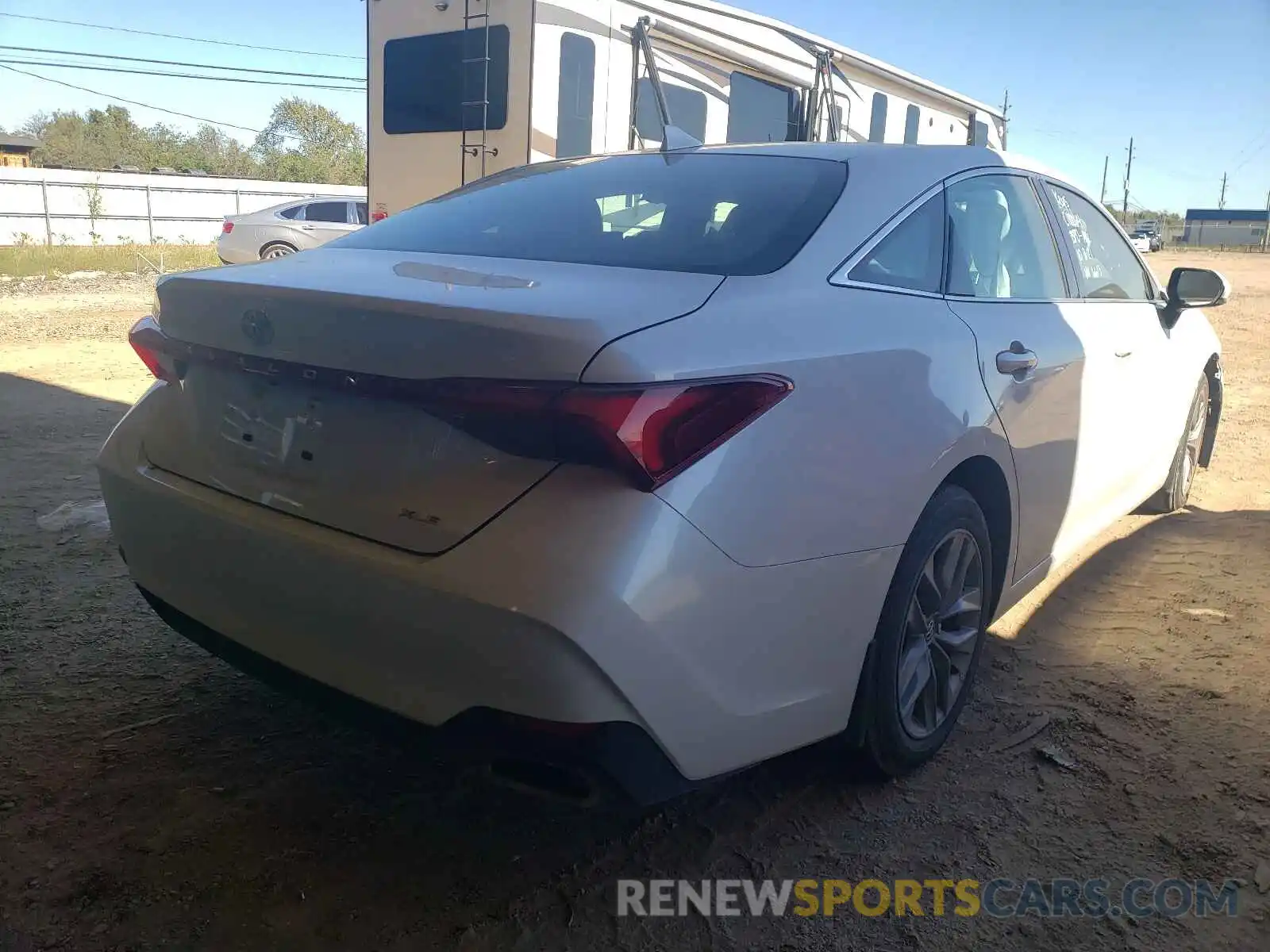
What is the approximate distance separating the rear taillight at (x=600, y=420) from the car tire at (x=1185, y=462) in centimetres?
365

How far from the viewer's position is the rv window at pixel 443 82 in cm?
784

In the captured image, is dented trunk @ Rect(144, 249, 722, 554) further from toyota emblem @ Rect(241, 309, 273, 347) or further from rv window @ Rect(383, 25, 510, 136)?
rv window @ Rect(383, 25, 510, 136)

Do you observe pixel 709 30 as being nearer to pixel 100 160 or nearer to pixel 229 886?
pixel 229 886

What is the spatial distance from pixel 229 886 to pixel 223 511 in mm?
772

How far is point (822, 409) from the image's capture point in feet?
6.52

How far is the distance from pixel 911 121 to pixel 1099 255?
28.8 ft

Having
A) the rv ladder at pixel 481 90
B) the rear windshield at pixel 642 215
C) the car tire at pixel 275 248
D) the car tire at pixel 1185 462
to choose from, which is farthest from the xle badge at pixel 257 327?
the car tire at pixel 275 248

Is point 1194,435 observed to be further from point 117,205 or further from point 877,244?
point 117,205

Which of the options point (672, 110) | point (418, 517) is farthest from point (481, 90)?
point (418, 517)

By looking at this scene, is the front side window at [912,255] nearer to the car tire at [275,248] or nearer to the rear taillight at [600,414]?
the rear taillight at [600,414]

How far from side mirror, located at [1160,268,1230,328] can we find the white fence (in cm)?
2762

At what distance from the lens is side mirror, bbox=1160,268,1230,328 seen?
4.04 m

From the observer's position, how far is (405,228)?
9.26 feet

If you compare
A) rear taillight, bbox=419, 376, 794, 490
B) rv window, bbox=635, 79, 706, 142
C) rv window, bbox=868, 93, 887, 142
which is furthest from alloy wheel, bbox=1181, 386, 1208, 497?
rv window, bbox=868, 93, 887, 142
